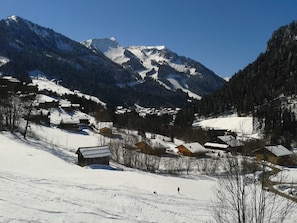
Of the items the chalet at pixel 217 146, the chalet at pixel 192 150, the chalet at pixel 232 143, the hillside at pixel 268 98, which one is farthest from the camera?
the hillside at pixel 268 98

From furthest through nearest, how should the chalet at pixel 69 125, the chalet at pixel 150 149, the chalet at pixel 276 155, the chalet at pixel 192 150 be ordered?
1. the chalet at pixel 69 125
2. the chalet at pixel 192 150
3. the chalet at pixel 276 155
4. the chalet at pixel 150 149

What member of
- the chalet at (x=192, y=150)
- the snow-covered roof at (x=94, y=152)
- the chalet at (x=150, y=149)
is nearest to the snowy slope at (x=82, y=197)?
the snow-covered roof at (x=94, y=152)

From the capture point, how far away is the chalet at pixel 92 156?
5072 centimetres

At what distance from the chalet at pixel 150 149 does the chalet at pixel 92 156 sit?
19305 mm

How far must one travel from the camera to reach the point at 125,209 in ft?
81.1

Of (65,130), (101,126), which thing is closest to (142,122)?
(101,126)

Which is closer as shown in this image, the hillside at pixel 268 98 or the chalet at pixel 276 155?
the chalet at pixel 276 155

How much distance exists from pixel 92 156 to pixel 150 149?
76.2ft

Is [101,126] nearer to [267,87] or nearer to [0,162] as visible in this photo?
[0,162]

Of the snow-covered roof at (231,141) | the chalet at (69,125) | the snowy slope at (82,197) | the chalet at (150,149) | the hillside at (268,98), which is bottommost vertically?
the snowy slope at (82,197)

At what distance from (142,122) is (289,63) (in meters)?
119

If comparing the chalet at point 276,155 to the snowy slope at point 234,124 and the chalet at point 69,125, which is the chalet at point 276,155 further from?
the snowy slope at point 234,124

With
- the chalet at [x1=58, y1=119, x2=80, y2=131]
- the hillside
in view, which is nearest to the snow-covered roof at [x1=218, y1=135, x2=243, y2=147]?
the hillside

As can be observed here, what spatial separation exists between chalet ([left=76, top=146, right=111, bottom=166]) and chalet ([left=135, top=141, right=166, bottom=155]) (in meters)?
19.3
